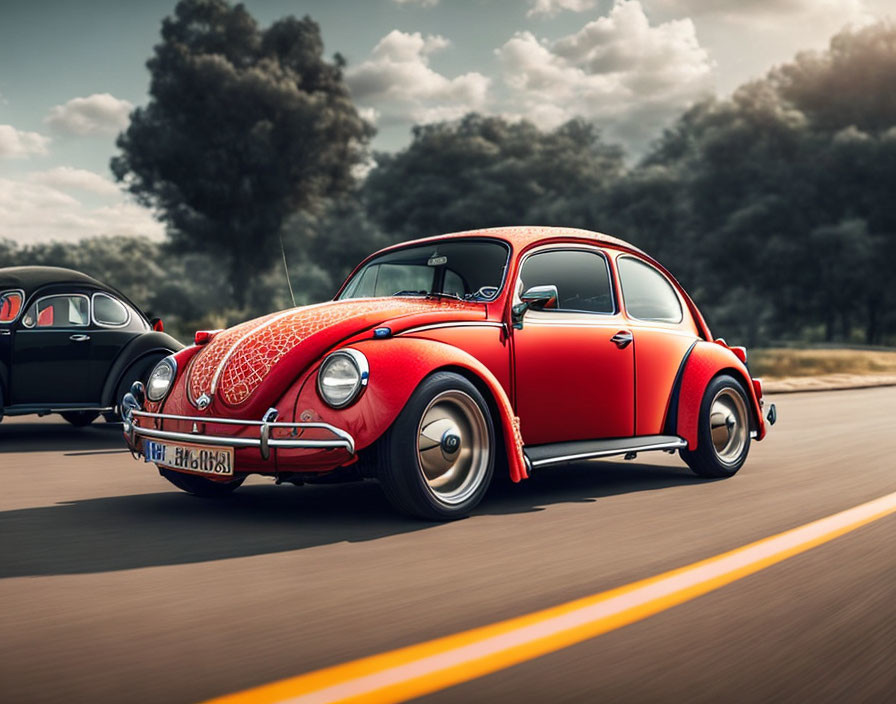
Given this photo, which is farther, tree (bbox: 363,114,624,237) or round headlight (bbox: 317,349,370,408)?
tree (bbox: 363,114,624,237)

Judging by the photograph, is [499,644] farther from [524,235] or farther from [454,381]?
[524,235]

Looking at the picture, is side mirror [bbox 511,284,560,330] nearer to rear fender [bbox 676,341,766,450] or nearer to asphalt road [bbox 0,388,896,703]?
asphalt road [bbox 0,388,896,703]

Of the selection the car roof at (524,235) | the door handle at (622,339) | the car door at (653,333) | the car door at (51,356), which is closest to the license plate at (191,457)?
the car roof at (524,235)

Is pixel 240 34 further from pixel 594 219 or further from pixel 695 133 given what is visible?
pixel 695 133

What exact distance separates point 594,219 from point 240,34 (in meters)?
22.5

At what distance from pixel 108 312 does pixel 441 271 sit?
512 cm

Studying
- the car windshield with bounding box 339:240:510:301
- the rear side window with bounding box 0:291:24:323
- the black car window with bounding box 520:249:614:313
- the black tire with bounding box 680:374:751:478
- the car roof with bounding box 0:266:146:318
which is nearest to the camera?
the car windshield with bounding box 339:240:510:301

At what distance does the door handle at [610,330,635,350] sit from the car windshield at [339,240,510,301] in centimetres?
92

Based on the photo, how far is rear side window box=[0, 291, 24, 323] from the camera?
9977mm

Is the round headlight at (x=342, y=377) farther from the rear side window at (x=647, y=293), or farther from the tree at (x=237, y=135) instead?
the tree at (x=237, y=135)

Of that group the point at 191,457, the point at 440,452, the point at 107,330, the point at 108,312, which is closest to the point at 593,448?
the point at 440,452

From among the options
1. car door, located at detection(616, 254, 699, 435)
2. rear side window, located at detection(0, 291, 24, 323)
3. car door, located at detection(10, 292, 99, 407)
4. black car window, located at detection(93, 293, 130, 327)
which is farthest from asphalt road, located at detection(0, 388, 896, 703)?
black car window, located at detection(93, 293, 130, 327)

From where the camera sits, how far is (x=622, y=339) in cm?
678

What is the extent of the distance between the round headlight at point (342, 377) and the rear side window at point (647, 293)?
2.48 metres
